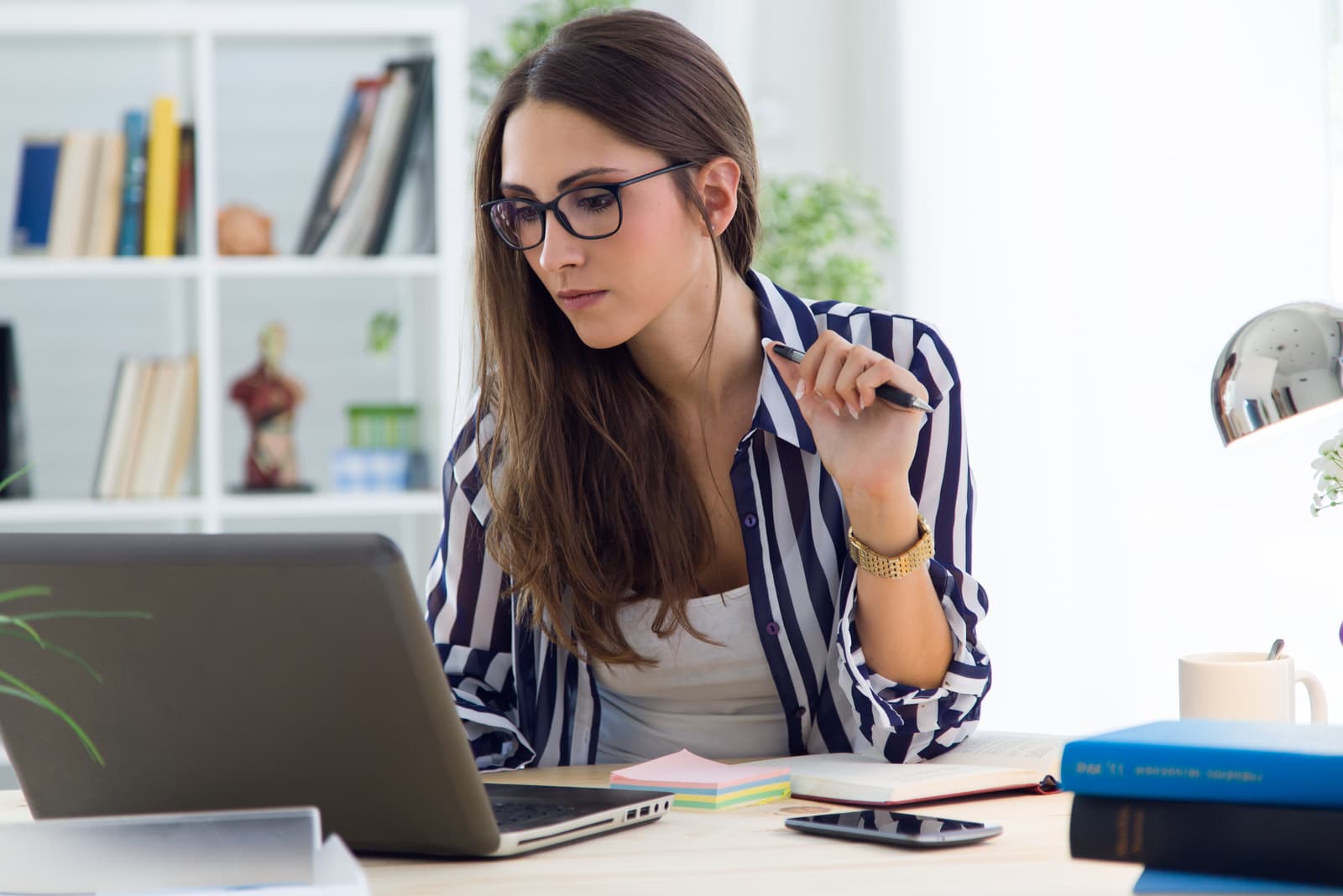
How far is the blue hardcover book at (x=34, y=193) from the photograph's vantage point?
2.81 m

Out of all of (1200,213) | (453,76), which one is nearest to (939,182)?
(1200,213)

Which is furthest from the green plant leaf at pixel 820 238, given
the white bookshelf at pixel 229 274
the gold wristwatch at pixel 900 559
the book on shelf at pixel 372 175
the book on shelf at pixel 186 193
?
the gold wristwatch at pixel 900 559

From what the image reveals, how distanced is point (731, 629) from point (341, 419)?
82.3 inches

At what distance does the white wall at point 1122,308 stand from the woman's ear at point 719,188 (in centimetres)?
103

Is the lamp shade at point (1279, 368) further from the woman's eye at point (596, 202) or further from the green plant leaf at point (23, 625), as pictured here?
the green plant leaf at point (23, 625)

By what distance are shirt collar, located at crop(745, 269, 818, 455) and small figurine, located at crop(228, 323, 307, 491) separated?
1.58 metres

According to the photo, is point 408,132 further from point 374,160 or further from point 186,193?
point 186,193

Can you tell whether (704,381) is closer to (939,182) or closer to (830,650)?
(830,650)

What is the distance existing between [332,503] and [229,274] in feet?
1.67

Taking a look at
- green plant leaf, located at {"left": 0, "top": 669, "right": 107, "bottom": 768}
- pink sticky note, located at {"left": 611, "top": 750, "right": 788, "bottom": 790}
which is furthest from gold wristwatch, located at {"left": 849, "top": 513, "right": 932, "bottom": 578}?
green plant leaf, located at {"left": 0, "top": 669, "right": 107, "bottom": 768}

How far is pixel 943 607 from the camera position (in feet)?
4.63

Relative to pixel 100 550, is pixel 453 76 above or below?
above

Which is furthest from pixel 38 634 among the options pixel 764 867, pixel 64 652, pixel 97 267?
pixel 97 267

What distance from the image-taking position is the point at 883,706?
1.35 metres
